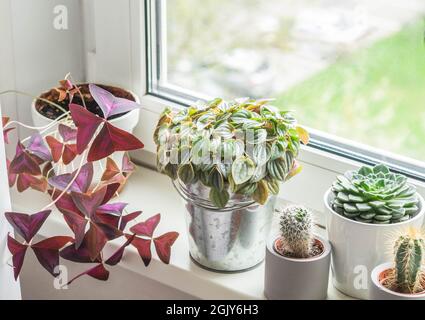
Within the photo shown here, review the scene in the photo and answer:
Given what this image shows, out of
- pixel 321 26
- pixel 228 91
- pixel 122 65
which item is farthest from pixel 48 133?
pixel 321 26

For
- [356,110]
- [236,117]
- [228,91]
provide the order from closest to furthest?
[236,117]
[356,110]
[228,91]

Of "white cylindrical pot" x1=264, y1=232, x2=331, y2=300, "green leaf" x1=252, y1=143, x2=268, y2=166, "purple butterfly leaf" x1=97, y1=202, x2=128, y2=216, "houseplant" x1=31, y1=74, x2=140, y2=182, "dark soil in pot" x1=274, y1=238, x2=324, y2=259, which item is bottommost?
"white cylindrical pot" x1=264, y1=232, x2=331, y2=300

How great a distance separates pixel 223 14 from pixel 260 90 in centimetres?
15

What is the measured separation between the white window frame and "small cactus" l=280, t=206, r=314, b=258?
19 centimetres

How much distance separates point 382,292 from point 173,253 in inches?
14.8

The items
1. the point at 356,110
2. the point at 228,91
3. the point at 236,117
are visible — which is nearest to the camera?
the point at 236,117

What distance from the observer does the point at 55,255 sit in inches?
43.1

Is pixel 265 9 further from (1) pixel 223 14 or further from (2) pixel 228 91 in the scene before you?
(2) pixel 228 91

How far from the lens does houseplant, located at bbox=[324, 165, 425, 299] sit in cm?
103

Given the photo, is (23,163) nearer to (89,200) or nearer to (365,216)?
(89,200)

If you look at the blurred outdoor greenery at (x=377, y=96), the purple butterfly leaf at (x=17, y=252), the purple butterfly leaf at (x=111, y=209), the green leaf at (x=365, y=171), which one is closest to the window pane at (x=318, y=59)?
the blurred outdoor greenery at (x=377, y=96)

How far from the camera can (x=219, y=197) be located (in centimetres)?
104

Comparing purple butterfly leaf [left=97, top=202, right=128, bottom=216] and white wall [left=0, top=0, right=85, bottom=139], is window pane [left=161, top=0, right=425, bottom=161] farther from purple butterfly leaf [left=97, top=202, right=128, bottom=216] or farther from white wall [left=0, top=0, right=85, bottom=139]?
purple butterfly leaf [left=97, top=202, right=128, bottom=216]

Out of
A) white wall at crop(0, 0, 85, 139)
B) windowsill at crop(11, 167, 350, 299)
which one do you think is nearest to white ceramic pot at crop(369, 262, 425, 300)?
windowsill at crop(11, 167, 350, 299)
